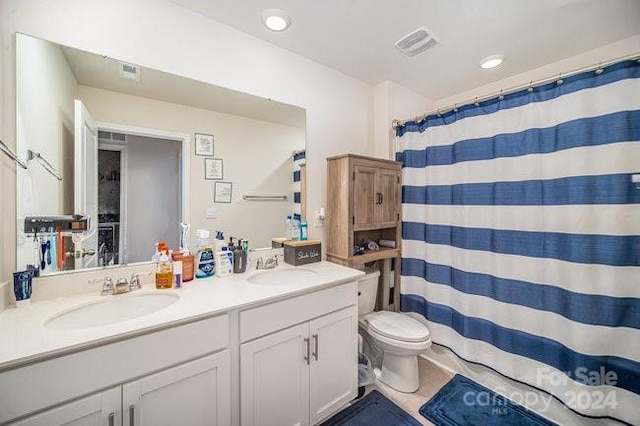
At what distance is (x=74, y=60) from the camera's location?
3.77 feet

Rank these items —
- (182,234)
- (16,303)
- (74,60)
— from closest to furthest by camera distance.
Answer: (16,303), (74,60), (182,234)

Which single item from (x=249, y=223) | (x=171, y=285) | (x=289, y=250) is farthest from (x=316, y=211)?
(x=171, y=285)

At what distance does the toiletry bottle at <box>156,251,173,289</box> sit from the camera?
1216 mm

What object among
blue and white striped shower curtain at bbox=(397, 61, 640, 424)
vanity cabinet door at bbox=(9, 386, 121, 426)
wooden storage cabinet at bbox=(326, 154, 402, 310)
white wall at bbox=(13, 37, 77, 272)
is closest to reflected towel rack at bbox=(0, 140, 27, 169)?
white wall at bbox=(13, 37, 77, 272)

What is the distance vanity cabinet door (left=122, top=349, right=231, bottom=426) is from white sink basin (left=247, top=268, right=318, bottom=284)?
52cm

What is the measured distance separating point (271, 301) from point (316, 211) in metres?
0.90

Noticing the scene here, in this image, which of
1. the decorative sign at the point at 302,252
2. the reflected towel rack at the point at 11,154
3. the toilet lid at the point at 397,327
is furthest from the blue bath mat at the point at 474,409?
the reflected towel rack at the point at 11,154

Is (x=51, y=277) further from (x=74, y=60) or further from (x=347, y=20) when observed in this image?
(x=347, y=20)

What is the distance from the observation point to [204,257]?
55.2 inches

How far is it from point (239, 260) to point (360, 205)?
0.94 m

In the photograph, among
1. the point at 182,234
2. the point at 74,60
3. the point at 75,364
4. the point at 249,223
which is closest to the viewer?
the point at 75,364

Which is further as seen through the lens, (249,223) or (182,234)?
(249,223)

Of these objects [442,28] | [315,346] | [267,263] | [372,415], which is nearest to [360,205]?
[267,263]

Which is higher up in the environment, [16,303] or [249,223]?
[249,223]
